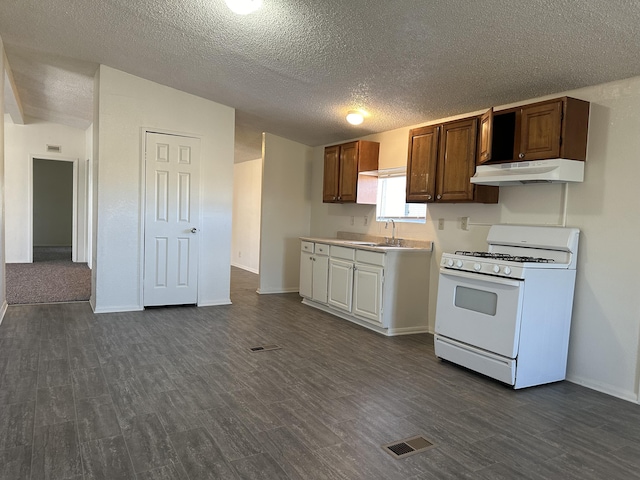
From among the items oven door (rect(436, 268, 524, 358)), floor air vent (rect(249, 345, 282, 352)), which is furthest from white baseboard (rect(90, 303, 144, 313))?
oven door (rect(436, 268, 524, 358))

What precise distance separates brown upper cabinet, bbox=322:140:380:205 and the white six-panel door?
5.65 feet

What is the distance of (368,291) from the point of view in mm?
A: 4547

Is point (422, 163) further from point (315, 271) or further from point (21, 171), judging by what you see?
point (21, 171)

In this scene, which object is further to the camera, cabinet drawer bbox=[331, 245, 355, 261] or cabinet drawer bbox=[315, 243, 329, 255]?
cabinet drawer bbox=[315, 243, 329, 255]

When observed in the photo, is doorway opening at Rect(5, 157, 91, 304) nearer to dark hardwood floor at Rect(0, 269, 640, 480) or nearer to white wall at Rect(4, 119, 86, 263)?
white wall at Rect(4, 119, 86, 263)

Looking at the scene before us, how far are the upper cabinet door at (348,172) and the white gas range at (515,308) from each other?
81.5 inches

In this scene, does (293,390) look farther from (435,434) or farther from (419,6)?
(419,6)

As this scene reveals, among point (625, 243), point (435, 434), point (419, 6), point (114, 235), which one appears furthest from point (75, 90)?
point (625, 243)

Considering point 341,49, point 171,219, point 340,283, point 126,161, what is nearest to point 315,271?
point 340,283

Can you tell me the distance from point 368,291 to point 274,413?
2.21 m

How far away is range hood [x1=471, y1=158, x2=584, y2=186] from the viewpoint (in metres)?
3.09

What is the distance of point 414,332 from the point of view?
4.53 meters

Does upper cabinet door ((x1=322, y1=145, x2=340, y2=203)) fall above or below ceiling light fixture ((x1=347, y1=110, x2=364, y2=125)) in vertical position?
below

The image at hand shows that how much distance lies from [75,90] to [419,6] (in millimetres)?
5069
